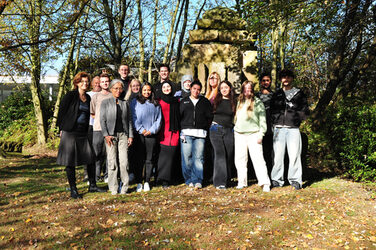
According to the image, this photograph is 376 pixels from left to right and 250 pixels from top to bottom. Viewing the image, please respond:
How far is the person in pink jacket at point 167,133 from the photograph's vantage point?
21.4 feet

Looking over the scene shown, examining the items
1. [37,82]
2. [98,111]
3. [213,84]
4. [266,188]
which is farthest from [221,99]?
[37,82]

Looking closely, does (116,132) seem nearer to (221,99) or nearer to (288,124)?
(221,99)

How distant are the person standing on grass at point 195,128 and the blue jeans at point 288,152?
138cm

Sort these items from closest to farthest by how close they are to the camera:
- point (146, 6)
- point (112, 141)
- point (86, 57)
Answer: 1. point (112, 141)
2. point (146, 6)
3. point (86, 57)

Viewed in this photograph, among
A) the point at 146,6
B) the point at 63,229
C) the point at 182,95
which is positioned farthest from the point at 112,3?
the point at 63,229

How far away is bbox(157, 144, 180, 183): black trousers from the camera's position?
21.4 feet

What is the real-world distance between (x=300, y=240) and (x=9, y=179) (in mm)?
6694

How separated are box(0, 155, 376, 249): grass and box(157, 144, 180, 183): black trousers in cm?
25

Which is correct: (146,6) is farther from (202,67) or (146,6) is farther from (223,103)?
(223,103)

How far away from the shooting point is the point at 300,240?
4191mm

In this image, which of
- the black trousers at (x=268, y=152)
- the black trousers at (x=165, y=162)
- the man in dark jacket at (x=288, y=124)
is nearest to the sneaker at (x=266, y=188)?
the man in dark jacket at (x=288, y=124)

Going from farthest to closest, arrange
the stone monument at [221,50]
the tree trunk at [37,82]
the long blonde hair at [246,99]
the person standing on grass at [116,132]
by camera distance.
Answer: the tree trunk at [37,82]
the stone monument at [221,50]
the long blonde hair at [246,99]
the person standing on grass at [116,132]

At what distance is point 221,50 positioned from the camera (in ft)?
28.5

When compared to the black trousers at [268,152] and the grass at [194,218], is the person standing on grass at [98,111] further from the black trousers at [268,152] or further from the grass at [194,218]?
the black trousers at [268,152]
